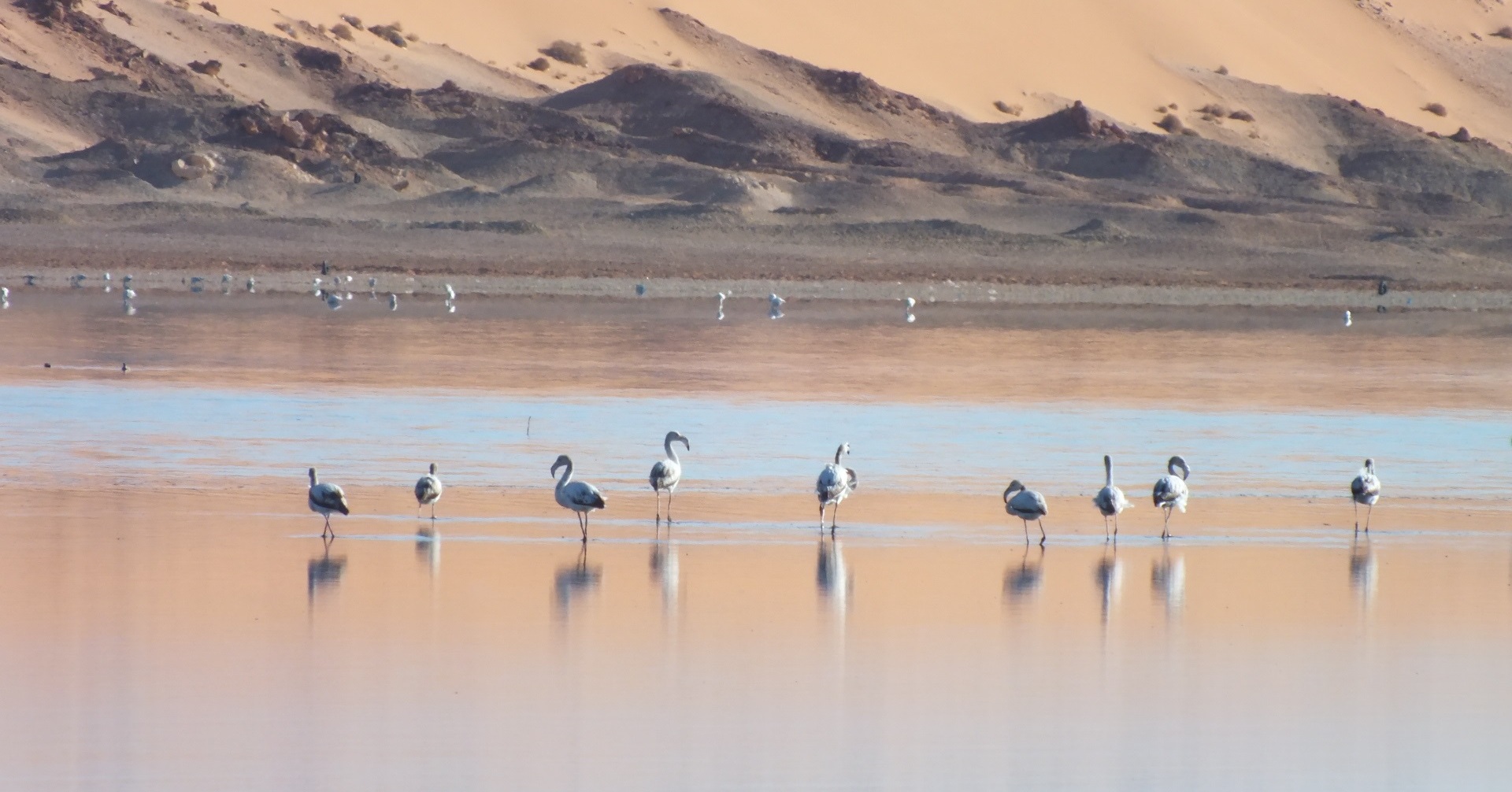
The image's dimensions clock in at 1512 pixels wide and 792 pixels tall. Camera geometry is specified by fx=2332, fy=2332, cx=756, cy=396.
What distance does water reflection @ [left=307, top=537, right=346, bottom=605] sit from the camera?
1230 cm

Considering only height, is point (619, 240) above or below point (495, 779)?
above

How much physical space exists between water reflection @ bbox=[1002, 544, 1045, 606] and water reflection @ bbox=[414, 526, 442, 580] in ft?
10.3

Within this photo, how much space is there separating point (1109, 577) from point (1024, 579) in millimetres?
534

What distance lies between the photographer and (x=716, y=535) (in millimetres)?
14477

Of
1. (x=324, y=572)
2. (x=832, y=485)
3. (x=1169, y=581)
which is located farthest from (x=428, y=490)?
(x=1169, y=581)

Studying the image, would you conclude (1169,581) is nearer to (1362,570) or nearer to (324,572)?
(1362,570)

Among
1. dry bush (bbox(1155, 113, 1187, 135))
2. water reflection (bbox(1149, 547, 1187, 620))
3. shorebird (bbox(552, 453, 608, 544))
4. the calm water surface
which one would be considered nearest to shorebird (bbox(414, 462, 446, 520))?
the calm water surface

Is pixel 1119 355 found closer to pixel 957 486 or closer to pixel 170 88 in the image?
pixel 957 486

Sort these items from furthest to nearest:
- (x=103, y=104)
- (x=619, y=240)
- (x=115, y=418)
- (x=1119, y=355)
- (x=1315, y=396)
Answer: (x=103, y=104) → (x=619, y=240) → (x=1119, y=355) → (x=1315, y=396) → (x=115, y=418)

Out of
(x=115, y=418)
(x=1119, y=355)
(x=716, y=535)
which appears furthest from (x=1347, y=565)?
(x=1119, y=355)

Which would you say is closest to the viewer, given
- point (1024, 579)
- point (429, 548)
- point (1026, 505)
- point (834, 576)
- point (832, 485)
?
point (834, 576)

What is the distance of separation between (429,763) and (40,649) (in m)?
2.69

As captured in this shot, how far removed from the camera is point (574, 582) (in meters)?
12.7

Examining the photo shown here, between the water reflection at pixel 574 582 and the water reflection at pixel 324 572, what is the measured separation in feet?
3.91
